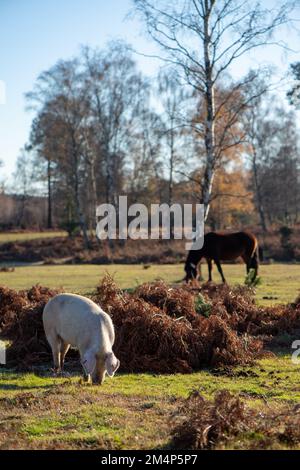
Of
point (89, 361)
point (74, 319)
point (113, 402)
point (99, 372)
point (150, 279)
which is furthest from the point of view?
point (150, 279)

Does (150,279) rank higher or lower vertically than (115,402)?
lower

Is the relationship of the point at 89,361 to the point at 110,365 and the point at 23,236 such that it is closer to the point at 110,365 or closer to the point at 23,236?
the point at 110,365

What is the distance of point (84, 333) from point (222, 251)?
16784 millimetres

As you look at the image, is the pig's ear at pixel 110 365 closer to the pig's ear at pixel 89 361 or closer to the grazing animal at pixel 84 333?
the grazing animal at pixel 84 333

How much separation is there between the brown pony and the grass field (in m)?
12.8

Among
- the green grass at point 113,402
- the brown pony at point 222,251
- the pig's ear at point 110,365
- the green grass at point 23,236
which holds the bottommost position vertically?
the green grass at point 113,402

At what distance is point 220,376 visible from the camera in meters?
10.1

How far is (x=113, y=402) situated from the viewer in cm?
816

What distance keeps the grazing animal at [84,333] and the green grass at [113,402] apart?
1.02 ft

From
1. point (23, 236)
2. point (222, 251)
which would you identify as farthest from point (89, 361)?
point (23, 236)

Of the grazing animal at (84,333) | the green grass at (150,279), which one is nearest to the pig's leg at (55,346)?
the grazing animal at (84,333)

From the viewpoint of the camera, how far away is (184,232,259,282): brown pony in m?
24.9

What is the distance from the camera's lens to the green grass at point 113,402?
6547 mm

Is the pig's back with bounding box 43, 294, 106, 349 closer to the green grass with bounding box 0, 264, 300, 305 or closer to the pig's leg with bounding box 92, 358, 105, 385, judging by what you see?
the pig's leg with bounding box 92, 358, 105, 385
